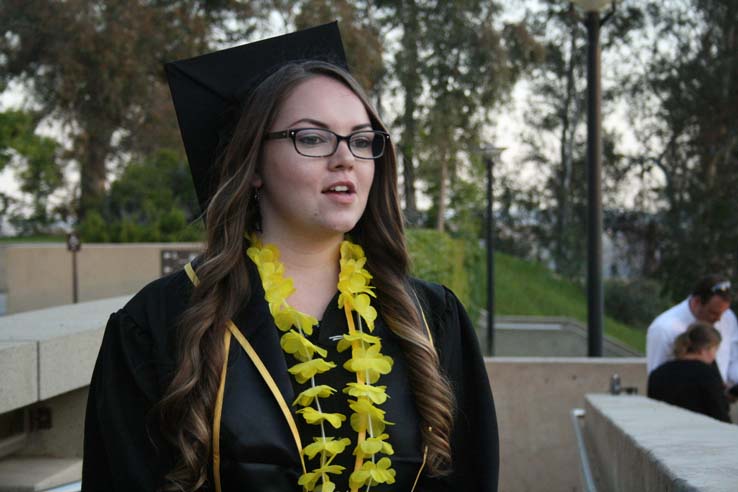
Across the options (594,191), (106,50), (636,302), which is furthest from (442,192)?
(594,191)

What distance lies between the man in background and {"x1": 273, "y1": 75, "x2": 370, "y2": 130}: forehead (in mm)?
4656

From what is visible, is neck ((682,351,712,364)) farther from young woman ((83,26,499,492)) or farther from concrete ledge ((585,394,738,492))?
young woman ((83,26,499,492))

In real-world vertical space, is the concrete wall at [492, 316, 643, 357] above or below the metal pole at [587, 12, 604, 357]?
below

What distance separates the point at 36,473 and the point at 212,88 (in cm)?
181

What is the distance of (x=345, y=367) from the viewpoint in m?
2.41

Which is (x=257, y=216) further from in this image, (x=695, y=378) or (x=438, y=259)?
(x=438, y=259)

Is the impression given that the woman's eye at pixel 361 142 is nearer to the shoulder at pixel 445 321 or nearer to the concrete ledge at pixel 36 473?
the shoulder at pixel 445 321

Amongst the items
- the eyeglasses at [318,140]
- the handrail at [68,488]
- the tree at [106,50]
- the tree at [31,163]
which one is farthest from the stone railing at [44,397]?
the tree at [31,163]

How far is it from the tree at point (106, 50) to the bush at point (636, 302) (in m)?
14.4

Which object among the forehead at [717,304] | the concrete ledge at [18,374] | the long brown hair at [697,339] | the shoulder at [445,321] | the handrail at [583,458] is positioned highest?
the shoulder at [445,321]

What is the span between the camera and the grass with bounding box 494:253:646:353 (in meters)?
26.3

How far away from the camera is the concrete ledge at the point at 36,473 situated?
3404mm

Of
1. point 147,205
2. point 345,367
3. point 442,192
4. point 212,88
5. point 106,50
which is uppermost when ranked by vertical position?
point 106,50

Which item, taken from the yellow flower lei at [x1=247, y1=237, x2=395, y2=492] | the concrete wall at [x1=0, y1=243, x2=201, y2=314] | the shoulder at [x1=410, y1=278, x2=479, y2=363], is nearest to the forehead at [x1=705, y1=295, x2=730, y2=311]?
the shoulder at [x1=410, y1=278, x2=479, y2=363]
